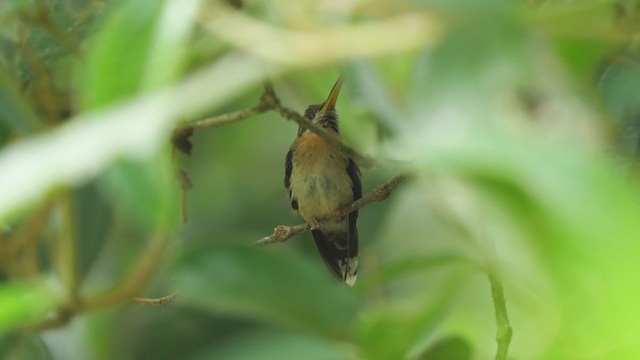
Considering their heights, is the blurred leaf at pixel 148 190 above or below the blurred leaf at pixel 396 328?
above

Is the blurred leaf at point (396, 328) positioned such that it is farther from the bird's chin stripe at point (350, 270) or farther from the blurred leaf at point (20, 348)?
the bird's chin stripe at point (350, 270)

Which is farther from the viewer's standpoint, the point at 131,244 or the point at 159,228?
the point at 131,244

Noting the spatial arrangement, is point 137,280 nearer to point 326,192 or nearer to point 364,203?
point 364,203

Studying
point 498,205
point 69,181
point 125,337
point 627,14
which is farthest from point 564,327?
point 125,337

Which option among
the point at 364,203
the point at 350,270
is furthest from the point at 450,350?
the point at 350,270

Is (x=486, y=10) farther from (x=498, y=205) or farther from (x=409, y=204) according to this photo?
(x=409, y=204)

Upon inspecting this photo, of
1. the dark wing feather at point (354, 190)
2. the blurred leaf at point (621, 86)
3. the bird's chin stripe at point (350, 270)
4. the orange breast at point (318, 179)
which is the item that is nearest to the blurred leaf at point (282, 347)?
the blurred leaf at point (621, 86)

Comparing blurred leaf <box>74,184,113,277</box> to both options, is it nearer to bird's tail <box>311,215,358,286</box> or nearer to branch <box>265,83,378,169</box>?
branch <box>265,83,378,169</box>
